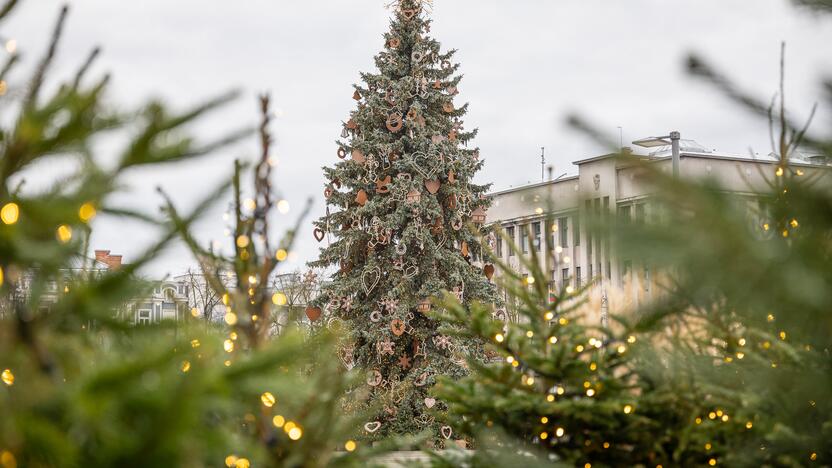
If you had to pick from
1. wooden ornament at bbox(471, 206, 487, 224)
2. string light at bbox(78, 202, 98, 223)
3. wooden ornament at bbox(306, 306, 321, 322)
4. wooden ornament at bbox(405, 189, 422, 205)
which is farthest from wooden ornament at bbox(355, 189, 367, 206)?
string light at bbox(78, 202, 98, 223)

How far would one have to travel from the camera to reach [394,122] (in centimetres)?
1936

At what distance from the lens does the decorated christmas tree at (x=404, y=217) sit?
60.6 feet

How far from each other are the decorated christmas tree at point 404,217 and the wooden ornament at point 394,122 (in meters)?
0.03

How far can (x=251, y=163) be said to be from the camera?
3646mm

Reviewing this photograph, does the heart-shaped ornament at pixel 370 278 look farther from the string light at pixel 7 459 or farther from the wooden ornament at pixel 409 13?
the string light at pixel 7 459

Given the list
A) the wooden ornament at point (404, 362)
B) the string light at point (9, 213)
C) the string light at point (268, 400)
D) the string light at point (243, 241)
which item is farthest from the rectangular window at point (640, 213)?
the wooden ornament at point (404, 362)

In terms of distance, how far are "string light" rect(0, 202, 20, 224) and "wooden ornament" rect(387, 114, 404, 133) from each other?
17.6 m

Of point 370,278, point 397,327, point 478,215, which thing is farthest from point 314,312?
point 478,215

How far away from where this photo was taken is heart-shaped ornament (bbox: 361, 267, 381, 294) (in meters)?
19.0

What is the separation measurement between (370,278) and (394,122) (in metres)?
3.10

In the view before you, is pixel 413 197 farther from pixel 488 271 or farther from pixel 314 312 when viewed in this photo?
pixel 314 312

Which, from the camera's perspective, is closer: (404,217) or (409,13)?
(404,217)

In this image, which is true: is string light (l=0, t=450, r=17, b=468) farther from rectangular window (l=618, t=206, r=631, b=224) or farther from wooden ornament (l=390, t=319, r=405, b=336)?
wooden ornament (l=390, t=319, r=405, b=336)

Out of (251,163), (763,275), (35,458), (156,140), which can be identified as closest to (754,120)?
(763,275)
